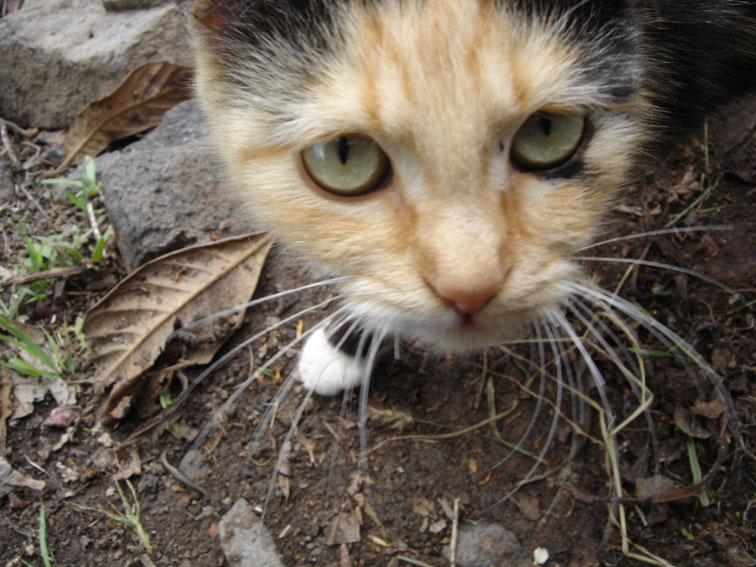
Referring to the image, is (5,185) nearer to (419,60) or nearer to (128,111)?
(128,111)

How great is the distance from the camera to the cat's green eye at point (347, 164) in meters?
0.99

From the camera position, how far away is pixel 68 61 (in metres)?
2.32

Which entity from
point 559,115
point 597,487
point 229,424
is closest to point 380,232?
point 559,115

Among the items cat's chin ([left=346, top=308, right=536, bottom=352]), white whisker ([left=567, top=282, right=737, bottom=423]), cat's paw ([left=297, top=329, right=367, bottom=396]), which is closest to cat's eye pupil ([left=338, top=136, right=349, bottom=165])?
cat's chin ([left=346, top=308, right=536, bottom=352])

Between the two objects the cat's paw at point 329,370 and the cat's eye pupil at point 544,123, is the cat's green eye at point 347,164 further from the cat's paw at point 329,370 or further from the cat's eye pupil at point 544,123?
the cat's paw at point 329,370

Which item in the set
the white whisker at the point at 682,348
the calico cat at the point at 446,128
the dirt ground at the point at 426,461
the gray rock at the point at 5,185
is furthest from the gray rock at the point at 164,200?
the white whisker at the point at 682,348

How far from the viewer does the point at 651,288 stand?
193 cm

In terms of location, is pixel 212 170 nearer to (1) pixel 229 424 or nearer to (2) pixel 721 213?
(1) pixel 229 424

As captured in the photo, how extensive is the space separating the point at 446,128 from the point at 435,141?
0.03 m

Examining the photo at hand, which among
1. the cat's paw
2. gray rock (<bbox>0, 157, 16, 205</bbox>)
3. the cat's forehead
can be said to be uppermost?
the cat's forehead

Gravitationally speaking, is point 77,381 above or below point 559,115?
below

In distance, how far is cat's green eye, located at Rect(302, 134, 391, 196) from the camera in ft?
3.23

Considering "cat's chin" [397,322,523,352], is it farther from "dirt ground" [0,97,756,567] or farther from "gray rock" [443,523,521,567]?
"gray rock" [443,523,521,567]

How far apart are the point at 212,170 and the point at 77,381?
0.87 m
